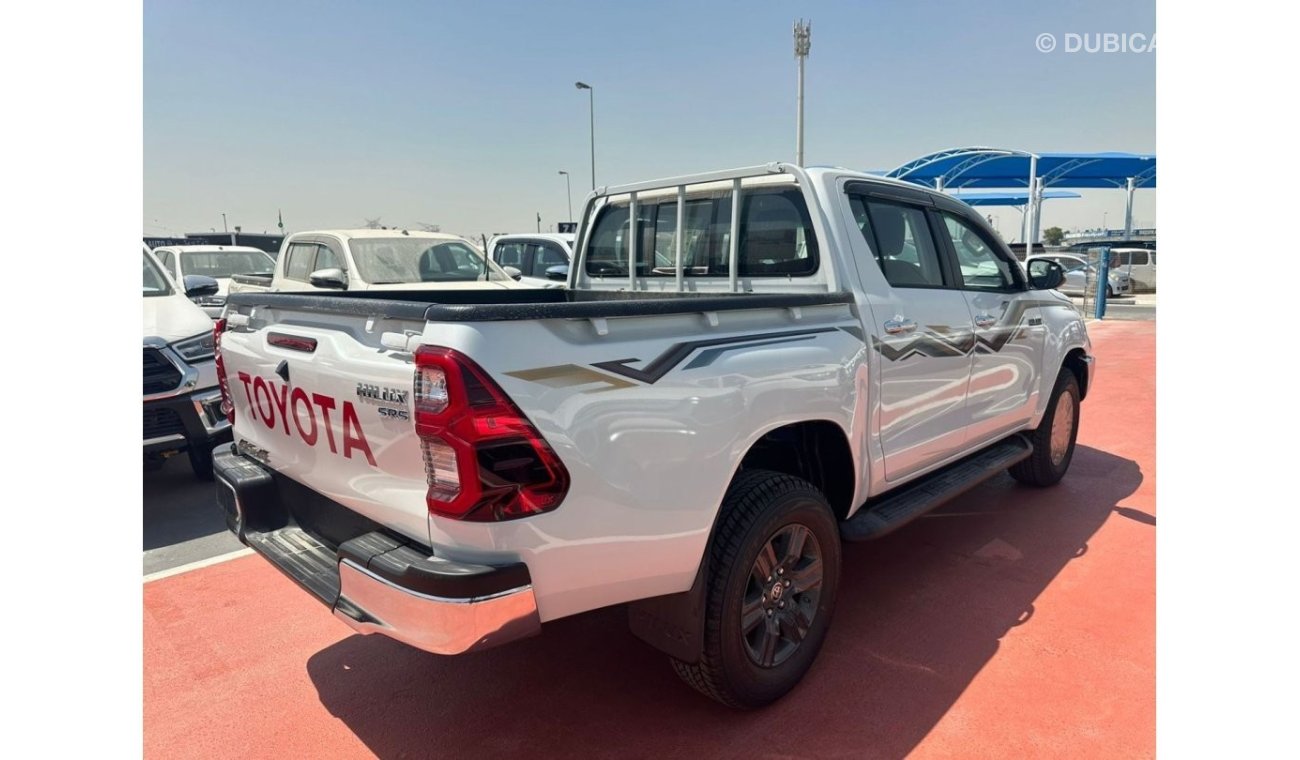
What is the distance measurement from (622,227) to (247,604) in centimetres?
272

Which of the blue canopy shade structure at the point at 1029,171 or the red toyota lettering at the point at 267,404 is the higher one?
the blue canopy shade structure at the point at 1029,171

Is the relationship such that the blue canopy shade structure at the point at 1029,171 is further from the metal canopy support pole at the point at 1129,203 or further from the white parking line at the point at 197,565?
the white parking line at the point at 197,565

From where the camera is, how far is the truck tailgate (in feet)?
6.97

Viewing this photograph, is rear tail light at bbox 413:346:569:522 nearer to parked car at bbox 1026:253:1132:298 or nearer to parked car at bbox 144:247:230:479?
parked car at bbox 144:247:230:479

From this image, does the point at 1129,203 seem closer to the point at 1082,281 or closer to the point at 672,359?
the point at 1082,281

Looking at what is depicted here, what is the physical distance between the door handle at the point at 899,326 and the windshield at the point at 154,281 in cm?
536

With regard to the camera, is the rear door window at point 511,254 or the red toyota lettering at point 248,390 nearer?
the red toyota lettering at point 248,390

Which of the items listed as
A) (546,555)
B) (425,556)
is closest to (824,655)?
(546,555)

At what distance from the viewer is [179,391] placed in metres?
4.93

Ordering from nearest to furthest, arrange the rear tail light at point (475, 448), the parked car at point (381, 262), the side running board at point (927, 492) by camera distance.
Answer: the rear tail light at point (475, 448) < the side running board at point (927, 492) < the parked car at point (381, 262)

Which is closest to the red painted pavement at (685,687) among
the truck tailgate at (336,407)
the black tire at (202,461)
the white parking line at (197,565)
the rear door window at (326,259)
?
the white parking line at (197,565)

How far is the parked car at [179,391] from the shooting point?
4875 millimetres

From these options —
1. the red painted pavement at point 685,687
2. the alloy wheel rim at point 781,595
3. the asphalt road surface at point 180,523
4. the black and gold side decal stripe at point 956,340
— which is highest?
the black and gold side decal stripe at point 956,340

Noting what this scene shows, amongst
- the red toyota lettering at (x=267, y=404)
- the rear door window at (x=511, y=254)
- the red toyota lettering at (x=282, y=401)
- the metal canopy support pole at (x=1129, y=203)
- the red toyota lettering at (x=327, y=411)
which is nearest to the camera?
the red toyota lettering at (x=327, y=411)
